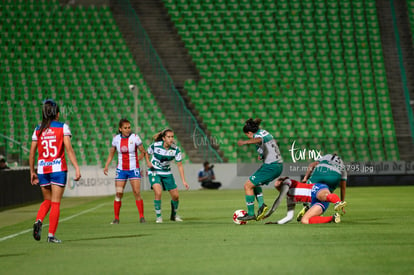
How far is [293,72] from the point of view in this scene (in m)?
39.7

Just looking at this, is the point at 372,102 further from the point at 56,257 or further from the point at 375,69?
the point at 56,257

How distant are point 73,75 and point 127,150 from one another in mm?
23646

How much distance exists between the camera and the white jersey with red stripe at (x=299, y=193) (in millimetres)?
14609

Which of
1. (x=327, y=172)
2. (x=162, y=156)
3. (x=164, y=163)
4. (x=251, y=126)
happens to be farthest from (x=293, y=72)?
(x=251, y=126)

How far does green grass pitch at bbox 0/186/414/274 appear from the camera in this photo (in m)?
8.38

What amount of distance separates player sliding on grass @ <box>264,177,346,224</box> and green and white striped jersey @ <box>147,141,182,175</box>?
311 cm

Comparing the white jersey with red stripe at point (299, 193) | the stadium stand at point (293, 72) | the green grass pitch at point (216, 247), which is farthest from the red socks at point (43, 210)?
the stadium stand at point (293, 72)

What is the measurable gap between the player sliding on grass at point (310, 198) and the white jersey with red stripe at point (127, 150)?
3267mm

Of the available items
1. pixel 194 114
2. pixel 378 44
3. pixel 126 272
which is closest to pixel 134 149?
pixel 126 272

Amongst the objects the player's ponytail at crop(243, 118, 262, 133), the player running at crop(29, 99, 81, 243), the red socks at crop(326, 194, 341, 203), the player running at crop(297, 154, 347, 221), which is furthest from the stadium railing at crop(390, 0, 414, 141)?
the player running at crop(29, 99, 81, 243)

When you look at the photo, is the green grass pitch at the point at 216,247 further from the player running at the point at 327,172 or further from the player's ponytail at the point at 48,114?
the player's ponytail at the point at 48,114

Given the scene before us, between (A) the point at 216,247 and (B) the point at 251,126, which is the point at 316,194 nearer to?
(B) the point at 251,126

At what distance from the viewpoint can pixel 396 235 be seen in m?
11.8

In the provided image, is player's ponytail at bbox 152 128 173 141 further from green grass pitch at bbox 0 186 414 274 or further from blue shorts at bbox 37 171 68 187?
blue shorts at bbox 37 171 68 187
